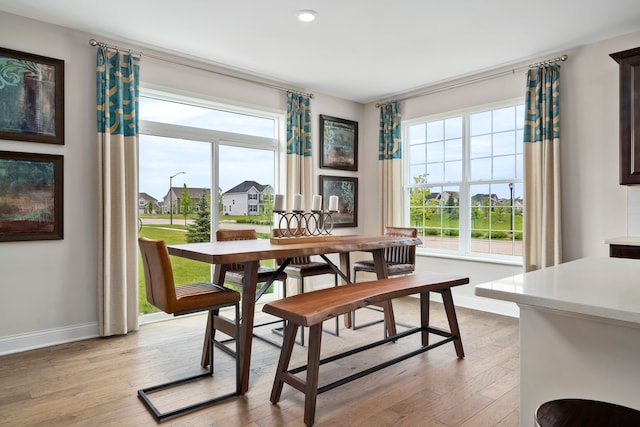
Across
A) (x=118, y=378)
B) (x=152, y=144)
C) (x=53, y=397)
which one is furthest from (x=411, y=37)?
(x=53, y=397)

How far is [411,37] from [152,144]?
8.93 ft

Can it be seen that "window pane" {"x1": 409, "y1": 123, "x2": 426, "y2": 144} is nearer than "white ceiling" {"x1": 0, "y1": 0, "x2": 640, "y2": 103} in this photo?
No

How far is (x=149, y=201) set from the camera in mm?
4074

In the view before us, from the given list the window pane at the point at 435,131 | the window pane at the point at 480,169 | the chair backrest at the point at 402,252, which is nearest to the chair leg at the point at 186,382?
the chair backrest at the point at 402,252

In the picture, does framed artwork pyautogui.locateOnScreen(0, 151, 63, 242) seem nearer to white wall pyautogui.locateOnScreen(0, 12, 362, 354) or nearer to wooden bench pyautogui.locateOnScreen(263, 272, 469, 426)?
white wall pyautogui.locateOnScreen(0, 12, 362, 354)

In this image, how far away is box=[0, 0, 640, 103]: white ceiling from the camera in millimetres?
3074

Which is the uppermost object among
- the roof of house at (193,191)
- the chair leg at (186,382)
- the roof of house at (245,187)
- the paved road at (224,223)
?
the roof of house at (245,187)

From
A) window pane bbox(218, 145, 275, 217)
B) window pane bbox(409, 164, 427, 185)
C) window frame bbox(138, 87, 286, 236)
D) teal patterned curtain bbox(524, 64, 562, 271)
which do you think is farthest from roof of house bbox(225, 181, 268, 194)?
teal patterned curtain bbox(524, 64, 562, 271)

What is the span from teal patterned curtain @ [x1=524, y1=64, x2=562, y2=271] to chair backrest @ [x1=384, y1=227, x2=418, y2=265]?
3.73ft

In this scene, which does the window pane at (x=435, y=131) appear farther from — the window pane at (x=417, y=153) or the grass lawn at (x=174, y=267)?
the grass lawn at (x=174, y=267)

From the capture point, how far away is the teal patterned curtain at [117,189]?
3.53m

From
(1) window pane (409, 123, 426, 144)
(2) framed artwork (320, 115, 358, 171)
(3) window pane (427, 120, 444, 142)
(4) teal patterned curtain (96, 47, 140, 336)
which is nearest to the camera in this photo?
(4) teal patterned curtain (96, 47, 140, 336)

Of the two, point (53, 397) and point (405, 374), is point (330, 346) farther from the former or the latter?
point (53, 397)

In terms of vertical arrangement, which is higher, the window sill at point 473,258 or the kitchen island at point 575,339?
the kitchen island at point 575,339
